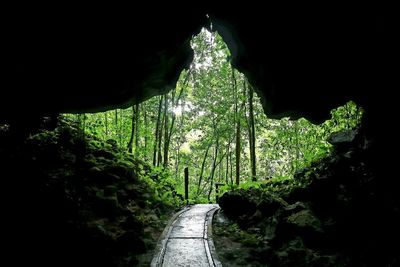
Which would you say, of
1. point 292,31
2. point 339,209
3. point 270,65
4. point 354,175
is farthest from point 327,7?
point 339,209

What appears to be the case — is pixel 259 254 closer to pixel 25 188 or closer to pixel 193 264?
pixel 193 264

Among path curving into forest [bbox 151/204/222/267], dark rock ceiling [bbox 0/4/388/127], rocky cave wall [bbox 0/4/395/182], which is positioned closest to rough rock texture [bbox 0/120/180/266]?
path curving into forest [bbox 151/204/222/267]

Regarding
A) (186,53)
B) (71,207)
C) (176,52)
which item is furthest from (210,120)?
(71,207)

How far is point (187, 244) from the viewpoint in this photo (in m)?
8.59

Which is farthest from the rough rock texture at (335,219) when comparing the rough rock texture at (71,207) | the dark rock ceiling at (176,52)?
the rough rock texture at (71,207)

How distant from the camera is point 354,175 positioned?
28.8ft

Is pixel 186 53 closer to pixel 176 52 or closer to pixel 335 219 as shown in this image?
pixel 176 52

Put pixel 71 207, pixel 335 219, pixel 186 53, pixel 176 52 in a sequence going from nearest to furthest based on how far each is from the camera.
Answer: pixel 335 219 → pixel 71 207 → pixel 176 52 → pixel 186 53

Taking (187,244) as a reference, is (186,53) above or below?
above

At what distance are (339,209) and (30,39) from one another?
31.7 ft

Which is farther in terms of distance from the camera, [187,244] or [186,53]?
[186,53]

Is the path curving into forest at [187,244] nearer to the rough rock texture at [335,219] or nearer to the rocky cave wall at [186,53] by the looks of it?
the rough rock texture at [335,219]

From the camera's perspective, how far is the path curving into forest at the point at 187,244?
7.35 metres

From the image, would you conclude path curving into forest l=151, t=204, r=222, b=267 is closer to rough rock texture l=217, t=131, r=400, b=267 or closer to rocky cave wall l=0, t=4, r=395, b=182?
rough rock texture l=217, t=131, r=400, b=267
